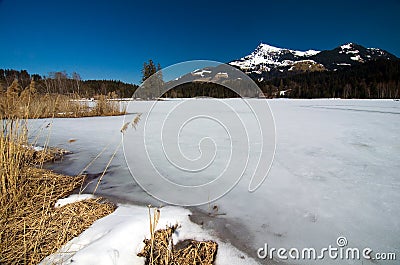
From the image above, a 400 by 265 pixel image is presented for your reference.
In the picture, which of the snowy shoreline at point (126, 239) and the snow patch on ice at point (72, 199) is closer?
the snowy shoreline at point (126, 239)

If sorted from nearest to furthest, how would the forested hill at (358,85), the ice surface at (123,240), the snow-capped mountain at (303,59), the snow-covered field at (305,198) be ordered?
1. the ice surface at (123,240)
2. the snow-covered field at (305,198)
3. the forested hill at (358,85)
4. the snow-capped mountain at (303,59)

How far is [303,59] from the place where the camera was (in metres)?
159

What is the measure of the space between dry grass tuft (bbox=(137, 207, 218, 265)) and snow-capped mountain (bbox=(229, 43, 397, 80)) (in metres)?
132

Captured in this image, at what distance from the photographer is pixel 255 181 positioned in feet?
5.44

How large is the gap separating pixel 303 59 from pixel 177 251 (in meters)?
186

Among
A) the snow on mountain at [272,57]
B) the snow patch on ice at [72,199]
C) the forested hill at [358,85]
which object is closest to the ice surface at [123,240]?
the snow patch on ice at [72,199]

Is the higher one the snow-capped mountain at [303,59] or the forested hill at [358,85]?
the snow-capped mountain at [303,59]

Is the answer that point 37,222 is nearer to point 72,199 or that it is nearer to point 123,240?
point 72,199

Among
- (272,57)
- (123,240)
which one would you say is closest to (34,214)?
(123,240)

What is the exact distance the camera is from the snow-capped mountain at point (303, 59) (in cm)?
13188

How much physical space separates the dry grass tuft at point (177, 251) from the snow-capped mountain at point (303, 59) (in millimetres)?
131738

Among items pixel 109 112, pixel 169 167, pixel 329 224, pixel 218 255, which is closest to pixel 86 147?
pixel 169 167

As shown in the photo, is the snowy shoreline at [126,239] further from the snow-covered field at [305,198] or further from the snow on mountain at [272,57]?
the snow on mountain at [272,57]

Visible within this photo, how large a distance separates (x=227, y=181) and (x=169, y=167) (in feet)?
2.04
